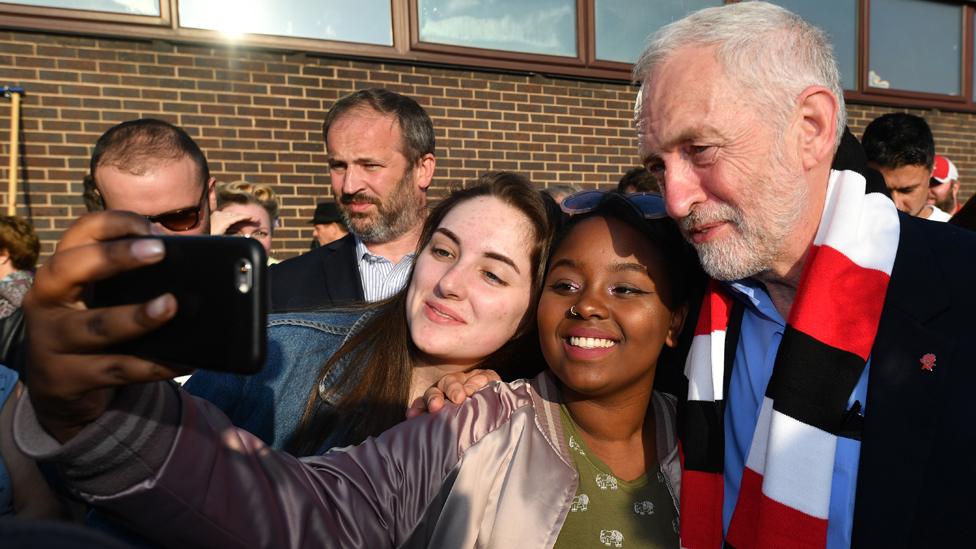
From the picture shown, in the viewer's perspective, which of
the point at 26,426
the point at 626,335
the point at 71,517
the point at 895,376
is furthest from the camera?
the point at 71,517

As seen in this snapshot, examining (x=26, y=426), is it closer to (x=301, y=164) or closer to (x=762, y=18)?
(x=762, y=18)

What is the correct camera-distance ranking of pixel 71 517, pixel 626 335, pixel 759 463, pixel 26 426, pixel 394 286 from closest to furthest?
pixel 26 426 → pixel 759 463 → pixel 626 335 → pixel 71 517 → pixel 394 286

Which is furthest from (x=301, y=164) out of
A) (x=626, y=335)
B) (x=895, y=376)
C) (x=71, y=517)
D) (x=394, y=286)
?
(x=895, y=376)

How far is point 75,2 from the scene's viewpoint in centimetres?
556

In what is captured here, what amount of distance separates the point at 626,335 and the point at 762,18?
0.90 m

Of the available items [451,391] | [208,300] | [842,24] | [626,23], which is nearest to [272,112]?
[626,23]

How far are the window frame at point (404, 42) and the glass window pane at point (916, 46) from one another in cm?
21

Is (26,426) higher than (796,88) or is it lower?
lower

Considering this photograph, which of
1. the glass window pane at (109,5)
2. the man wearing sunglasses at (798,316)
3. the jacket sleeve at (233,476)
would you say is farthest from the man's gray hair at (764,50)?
the glass window pane at (109,5)

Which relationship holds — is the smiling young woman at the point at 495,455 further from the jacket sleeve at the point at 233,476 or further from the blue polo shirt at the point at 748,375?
the blue polo shirt at the point at 748,375

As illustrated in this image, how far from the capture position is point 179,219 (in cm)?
338

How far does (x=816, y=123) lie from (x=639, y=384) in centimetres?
85

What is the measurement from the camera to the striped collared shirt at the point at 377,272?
4.15 m

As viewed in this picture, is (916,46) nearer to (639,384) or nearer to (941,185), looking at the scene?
(941,185)
